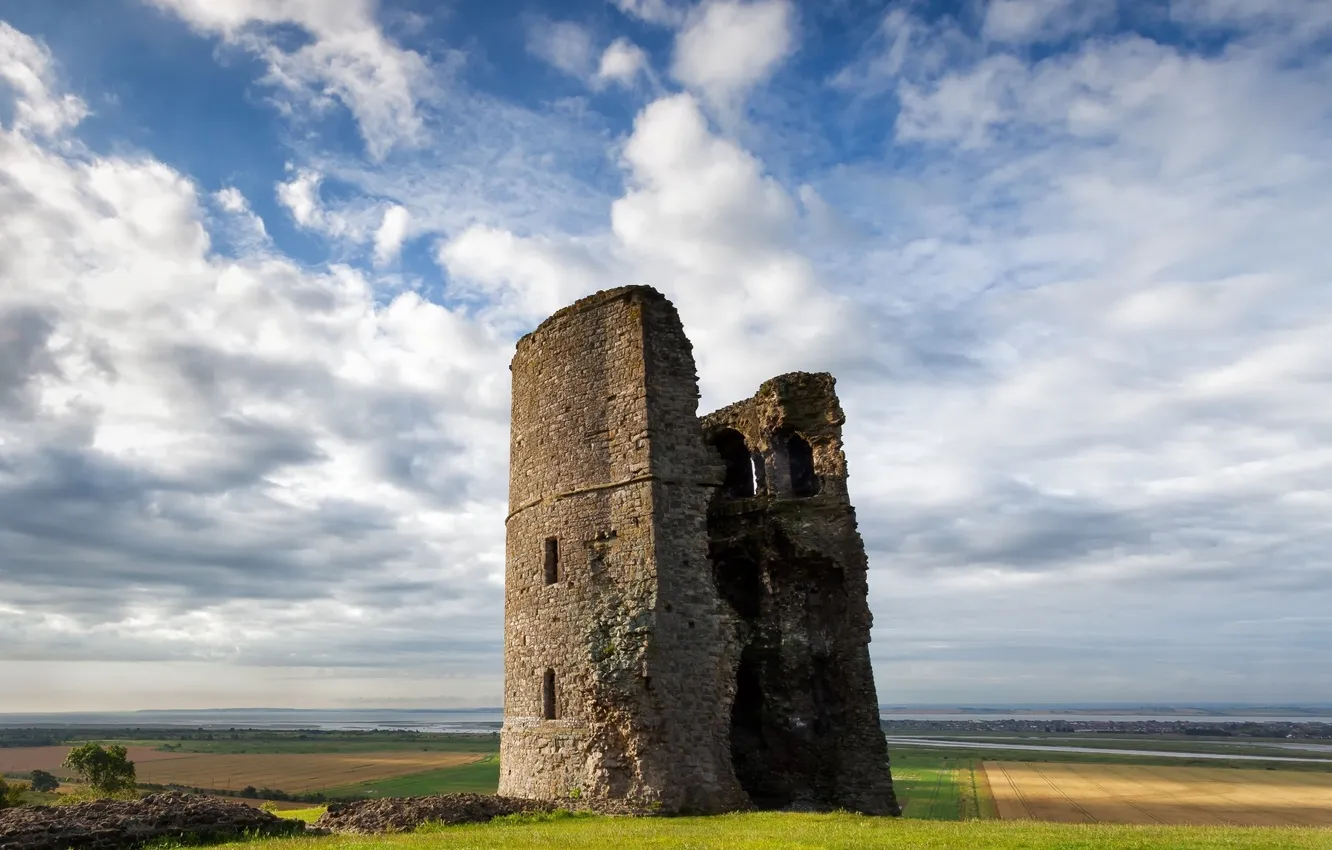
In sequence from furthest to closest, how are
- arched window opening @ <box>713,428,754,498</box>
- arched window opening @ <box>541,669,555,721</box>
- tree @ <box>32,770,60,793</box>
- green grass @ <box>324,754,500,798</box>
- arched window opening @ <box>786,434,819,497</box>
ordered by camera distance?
1. green grass @ <box>324,754,500,798</box>
2. tree @ <box>32,770,60,793</box>
3. arched window opening @ <box>713,428,754,498</box>
4. arched window opening @ <box>786,434,819,497</box>
5. arched window opening @ <box>541,669,555,721</box>

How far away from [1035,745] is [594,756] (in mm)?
95248

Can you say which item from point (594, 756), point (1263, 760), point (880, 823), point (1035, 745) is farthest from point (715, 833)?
point (1035, 745)

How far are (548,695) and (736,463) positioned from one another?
8.39 m

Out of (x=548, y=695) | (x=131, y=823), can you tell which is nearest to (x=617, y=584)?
(x=548, y=695)

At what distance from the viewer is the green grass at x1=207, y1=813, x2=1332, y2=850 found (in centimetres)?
984

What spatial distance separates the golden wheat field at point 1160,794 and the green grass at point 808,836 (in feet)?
39.6

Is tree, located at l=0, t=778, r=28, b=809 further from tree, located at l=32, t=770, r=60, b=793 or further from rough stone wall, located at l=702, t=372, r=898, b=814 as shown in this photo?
rough stone wall, located at l=702, t=372, r=898, b=814

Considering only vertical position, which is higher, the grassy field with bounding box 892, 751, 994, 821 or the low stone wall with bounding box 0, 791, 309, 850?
the low stone wall with bounding box 0, 791, 309, 850

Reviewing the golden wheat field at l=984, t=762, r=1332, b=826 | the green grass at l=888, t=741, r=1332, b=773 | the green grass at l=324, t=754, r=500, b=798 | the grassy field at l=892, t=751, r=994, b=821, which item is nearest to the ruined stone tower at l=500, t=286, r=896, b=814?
the grassy field at l=892, t=751, r=994, b=821

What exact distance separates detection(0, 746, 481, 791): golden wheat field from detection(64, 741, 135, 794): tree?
2287 cm

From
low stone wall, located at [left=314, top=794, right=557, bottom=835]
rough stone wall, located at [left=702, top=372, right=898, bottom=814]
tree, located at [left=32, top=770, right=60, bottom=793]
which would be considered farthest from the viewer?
tree, located at [left=32, top=770, right=60, bottom=793]

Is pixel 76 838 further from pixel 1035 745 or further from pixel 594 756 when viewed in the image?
pixel 1035 745

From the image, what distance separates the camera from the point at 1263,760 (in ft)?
227

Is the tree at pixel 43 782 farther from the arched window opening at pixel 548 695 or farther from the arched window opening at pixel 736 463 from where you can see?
the arched window opening at pixel 736 463
